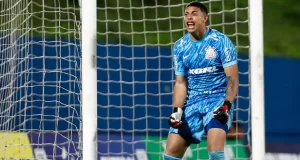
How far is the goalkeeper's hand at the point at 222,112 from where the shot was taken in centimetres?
694

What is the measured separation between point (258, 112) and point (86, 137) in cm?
132

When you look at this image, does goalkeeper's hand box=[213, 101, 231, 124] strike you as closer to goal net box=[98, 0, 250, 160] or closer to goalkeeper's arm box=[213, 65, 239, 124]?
goalkeeper's arm box=[213, 65, 239, 124]

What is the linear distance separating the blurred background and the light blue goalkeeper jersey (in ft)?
3.13

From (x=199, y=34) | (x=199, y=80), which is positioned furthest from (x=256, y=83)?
(x=199, y=34)

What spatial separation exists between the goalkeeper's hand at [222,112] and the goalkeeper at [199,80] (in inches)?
2.3

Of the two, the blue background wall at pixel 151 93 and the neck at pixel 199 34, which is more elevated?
the neck at pixel 199 34

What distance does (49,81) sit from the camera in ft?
29.0

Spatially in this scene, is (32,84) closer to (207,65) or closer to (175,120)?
(175,120)

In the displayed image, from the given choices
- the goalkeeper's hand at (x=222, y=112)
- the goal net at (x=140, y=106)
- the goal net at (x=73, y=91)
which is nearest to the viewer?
the goalkeeper's hand at (x=222, y=112)

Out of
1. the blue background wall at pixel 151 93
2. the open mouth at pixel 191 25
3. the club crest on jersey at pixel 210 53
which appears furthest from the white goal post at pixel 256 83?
the blue background wall at pixel 151 93

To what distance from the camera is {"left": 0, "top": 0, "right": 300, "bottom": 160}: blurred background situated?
8.40 metres

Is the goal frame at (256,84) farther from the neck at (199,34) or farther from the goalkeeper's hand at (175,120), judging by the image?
the goalkeeper's hand at (175,120)

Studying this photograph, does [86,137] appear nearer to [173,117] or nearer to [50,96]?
[173,117]

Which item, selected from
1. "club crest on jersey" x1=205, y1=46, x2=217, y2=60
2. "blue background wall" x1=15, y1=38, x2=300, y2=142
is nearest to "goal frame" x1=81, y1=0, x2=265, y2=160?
"club crest on jersey" x1=205, y1=46, x2=217, y2=60
